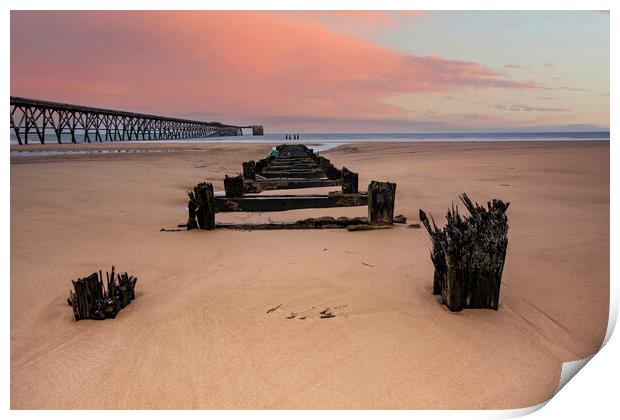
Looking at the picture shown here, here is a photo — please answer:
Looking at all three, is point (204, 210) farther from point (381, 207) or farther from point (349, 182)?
point (349, 182)

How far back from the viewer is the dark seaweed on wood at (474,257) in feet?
9.56

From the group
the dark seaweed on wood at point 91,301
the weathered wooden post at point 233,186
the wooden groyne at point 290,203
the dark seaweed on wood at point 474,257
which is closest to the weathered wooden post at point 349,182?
the wooden groyne at point 290,203

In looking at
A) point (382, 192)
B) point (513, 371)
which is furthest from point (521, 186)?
point (513, 371)

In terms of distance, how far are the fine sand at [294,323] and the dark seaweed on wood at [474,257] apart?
0.36ft

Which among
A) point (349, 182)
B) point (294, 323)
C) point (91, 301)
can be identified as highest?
point (349, 182)

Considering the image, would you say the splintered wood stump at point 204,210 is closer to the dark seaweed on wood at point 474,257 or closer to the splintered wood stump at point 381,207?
the splintered wood stump at point 381,207

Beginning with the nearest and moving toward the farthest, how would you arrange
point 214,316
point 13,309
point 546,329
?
point 546,329 < point 214,316 < point 13,309

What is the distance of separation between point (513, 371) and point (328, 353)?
987 millimetres

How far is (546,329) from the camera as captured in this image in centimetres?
281

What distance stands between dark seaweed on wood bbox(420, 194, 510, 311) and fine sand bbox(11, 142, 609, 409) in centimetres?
11

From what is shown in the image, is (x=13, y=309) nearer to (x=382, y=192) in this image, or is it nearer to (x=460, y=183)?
(x=382, y=192)

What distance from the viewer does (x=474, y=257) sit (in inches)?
115

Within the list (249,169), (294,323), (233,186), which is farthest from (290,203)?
(249,169)

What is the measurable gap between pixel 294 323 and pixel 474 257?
127 centimetres
